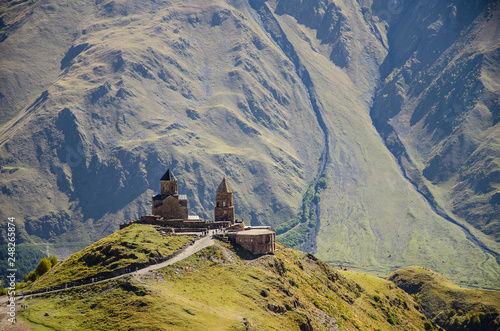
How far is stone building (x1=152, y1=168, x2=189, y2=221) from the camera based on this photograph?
148125mm

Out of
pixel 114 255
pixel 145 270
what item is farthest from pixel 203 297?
pixel 114 255

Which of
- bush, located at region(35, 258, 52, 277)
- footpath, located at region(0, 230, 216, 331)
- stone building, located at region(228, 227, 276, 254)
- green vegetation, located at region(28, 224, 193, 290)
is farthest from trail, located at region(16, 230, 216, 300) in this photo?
bush, located at region(35, 258, 52, 277)

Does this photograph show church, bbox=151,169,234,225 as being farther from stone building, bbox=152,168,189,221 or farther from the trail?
the trail

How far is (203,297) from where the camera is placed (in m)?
103

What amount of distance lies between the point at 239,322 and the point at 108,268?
1041 inches

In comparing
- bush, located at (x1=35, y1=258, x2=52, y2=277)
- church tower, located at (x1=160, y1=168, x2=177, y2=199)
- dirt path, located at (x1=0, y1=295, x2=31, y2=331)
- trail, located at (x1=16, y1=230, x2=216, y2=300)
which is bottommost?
bush, located at (x1=35, y1=258, x2=52, y2=277)

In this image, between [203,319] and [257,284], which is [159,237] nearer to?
Result: [257,284]


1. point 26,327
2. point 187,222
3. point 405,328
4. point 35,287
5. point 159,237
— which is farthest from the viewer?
point 405,328

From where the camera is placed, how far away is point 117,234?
12719 centimetres

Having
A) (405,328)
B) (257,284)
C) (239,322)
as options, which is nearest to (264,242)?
(257,284)

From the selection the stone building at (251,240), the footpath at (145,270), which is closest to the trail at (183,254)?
the footpath at (145,270)

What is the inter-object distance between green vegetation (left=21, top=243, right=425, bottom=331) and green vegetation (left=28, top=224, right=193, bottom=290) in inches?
200

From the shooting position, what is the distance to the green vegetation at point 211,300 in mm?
92125

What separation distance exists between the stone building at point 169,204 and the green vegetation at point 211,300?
2549 centimetres
